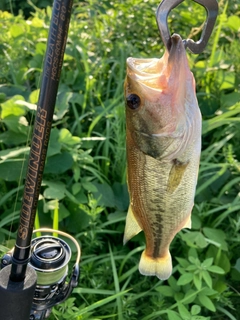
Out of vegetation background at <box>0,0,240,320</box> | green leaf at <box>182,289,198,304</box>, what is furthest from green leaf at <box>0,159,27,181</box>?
green leaf at <box>182,289,198,304</box>

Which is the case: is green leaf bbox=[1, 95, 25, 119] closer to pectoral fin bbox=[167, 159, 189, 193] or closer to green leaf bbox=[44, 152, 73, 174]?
green leaf bbox=[44, 152, 73, 174]

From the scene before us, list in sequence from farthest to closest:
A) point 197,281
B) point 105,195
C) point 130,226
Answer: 1. point 105,195
2. point 197,281
3. point 130,226

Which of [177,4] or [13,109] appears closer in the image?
[177,4]

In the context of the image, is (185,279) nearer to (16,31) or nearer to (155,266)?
(155,266)

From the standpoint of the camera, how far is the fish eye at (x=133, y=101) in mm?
1112

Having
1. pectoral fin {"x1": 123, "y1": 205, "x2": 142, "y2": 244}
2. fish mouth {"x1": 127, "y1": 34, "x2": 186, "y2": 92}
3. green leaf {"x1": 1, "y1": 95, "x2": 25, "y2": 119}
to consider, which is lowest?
green leaf {"x1": 1, "y1": 95, "x2": 25, "y2": 119}

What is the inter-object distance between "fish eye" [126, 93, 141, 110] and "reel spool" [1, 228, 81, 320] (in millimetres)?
535

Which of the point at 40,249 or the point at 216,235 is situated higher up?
the point at 40,249

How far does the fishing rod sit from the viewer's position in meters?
0.99

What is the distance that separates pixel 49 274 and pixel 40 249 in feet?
0.28

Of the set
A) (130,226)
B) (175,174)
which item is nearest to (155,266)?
(130,226)

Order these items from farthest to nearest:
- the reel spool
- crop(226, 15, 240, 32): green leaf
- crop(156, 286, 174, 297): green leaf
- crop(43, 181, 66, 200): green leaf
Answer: crop(226, 15, 240, 32): green leaf, crop(43, 181, 66, 200): green leaf, crop(156, 286, 174, 297): green leaf, the reel spool

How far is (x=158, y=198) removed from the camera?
3.95ft

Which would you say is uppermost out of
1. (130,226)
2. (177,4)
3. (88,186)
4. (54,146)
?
(177,4)
